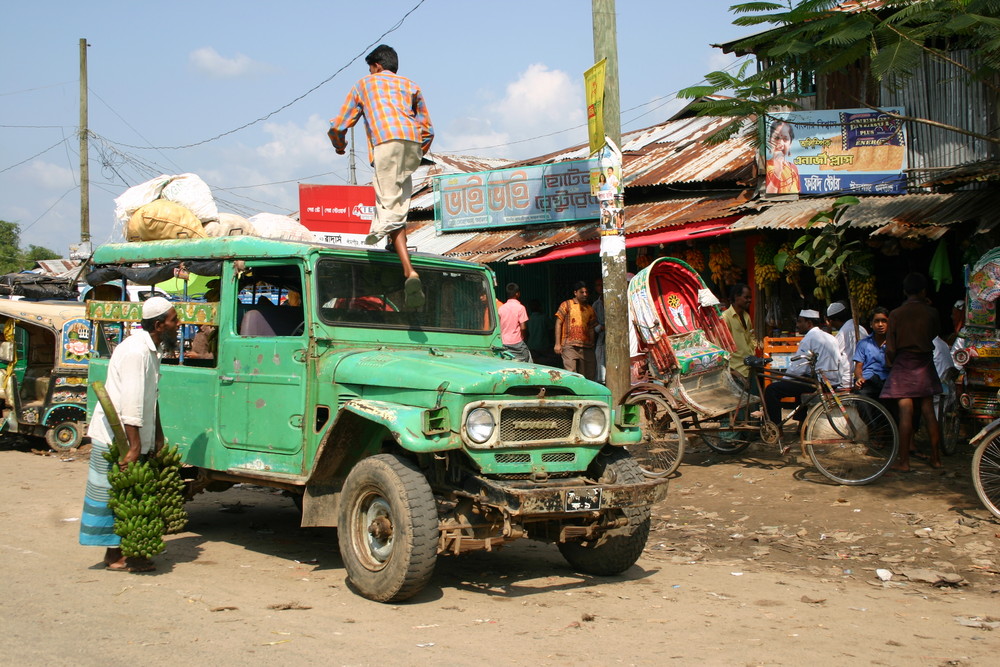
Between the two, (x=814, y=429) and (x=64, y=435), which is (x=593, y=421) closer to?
(x=814, y=429)

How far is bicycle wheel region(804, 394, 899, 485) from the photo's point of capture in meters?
8.52

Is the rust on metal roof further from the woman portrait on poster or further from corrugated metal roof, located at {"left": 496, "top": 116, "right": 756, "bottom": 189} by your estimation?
the woman portrait on poster

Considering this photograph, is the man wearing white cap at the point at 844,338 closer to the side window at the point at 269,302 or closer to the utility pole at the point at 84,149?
the side window at the point at 269,302

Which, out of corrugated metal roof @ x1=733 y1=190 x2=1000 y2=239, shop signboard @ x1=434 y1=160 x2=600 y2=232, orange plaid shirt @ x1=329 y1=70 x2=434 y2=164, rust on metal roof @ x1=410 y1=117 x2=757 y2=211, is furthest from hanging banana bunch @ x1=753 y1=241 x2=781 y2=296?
orange plaid shirt @ x1=329 y1=70 x2=434 y2=164

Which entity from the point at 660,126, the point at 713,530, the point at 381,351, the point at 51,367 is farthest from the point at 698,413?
the point at 660,126

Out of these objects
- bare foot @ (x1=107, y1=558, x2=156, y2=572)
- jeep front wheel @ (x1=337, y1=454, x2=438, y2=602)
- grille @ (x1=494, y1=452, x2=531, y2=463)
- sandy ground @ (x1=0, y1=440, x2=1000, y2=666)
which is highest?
grille @ (x1=494, y1=452, x2=531, y2=463)

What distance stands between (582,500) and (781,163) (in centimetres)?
868

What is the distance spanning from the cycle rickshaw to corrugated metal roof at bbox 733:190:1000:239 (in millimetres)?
2015

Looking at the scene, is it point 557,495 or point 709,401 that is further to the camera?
point 709,401

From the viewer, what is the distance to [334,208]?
19.4m

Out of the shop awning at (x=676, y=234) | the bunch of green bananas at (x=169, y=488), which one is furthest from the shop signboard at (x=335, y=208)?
the bunch of green bananas at (x=169, y=488)

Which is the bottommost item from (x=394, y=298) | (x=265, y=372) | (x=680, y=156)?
(x=265, y=372)

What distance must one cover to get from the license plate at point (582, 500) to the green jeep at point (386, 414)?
0.01 m

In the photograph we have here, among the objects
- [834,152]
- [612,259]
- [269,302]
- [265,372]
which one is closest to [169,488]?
[265,372]
